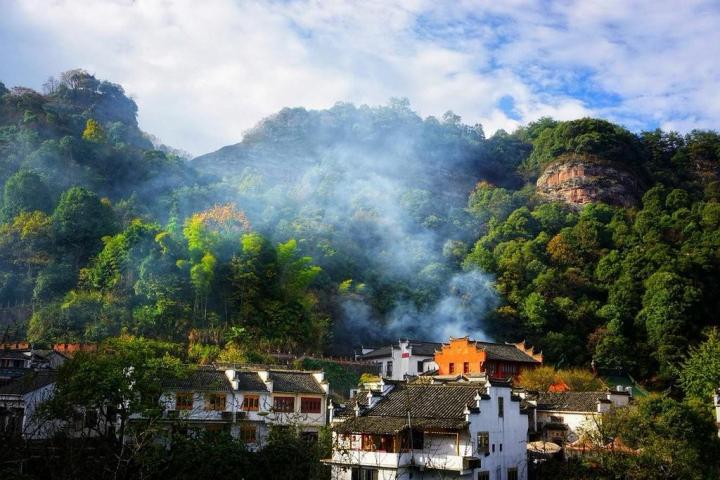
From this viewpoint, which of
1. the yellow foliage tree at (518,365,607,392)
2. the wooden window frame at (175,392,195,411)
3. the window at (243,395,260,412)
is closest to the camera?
the wooden window frame at (175,392,195,411)

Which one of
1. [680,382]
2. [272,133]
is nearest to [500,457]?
[680,382]

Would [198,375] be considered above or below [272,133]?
below

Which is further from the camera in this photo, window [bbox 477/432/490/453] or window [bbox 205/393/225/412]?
window [bbox 205/393/225/412]

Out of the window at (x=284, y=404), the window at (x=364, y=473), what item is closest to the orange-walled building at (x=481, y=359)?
the window at (x=284, y=404)

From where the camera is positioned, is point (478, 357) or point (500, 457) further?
point (478, 357)

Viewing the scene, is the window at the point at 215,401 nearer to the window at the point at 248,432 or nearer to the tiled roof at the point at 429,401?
the window at the point at 248,432

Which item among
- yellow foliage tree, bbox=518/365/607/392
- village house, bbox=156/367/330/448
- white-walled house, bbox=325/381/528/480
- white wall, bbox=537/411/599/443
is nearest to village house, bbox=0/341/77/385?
village house, bbox=156/367/330/448

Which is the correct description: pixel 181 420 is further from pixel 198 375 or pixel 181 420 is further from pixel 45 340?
pixel 45 340

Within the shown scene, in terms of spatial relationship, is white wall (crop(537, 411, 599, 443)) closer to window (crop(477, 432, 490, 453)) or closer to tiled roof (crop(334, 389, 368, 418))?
window (crop(477, 432, 490, 453))

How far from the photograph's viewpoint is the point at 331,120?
87938 millimetres

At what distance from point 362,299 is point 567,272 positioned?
1709 cm

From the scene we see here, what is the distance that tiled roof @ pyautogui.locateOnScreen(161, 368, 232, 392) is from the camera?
29.6m

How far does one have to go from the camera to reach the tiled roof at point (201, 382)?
1166 inches

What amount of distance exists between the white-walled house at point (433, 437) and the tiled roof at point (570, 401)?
6.86 m
